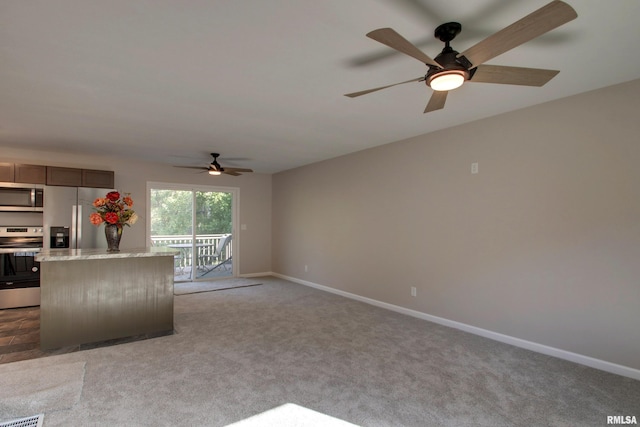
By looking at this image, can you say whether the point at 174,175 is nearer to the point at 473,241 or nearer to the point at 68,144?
the point at 68,144

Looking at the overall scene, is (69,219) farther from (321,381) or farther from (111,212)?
(321,381)

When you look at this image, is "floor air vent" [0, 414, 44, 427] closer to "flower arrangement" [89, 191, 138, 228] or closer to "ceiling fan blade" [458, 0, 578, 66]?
"flower arrangement" [89, 191, 138, 228]

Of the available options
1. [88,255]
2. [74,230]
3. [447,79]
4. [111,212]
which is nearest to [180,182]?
[74,230]

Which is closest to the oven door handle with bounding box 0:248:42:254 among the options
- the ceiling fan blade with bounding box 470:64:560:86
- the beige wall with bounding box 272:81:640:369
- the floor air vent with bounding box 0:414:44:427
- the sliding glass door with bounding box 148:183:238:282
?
the sliding glass door with bounding box 148:183:238:282

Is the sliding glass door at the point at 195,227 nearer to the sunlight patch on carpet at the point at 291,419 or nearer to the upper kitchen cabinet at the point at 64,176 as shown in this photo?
the upper kitchen cabinet at the point at 64,176

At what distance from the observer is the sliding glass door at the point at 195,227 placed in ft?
20.6

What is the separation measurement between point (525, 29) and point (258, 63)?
1.66 metres

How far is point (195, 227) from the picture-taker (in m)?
6.66

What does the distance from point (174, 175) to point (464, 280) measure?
18.0ft

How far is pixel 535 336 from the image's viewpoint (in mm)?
3176

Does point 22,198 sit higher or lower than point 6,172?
lower

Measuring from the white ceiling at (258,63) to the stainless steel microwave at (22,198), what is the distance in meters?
1.05

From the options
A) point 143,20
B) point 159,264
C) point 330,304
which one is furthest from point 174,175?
point 143,20

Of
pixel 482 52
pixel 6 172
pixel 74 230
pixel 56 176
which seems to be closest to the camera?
pixel 482 52
